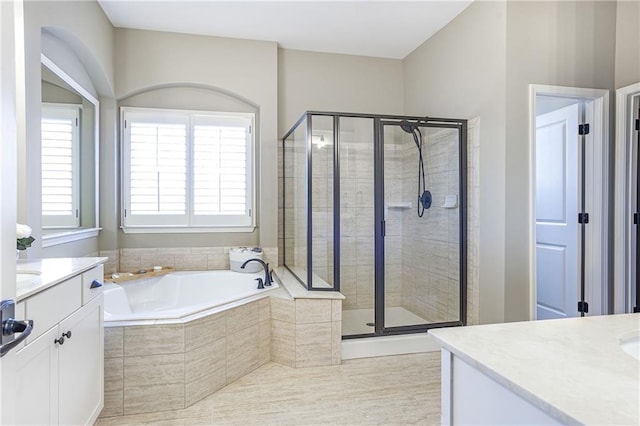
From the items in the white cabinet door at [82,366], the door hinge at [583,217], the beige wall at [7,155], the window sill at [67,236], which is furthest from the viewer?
the door hinge at [583,217]

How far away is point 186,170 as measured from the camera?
150 inches

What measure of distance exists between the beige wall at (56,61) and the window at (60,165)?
23cm

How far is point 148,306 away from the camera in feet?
11.2

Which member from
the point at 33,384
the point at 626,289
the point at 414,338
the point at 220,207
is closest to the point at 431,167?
the point at 414,338

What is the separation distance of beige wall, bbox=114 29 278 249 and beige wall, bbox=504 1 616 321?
2189mm

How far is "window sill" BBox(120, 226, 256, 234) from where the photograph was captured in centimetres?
372

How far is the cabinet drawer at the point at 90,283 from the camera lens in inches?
65.8

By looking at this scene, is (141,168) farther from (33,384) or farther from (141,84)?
(33,384)

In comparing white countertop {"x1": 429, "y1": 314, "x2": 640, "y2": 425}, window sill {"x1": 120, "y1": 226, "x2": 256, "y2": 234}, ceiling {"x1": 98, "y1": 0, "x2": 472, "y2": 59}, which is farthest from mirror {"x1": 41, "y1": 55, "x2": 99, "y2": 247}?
white countertop {"x1": 429, "y1": 314, "x2": 640, "y2": 425}

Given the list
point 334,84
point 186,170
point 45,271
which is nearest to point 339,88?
point 334,84

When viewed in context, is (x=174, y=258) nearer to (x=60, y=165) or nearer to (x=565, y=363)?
(x=60, y=165)

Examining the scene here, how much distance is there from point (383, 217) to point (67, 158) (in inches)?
100

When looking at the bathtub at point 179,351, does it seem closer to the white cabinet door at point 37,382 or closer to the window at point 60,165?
the window at point 60,165

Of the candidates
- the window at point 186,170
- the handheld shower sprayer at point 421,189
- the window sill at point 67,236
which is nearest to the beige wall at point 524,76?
the handheld shower sprayer at point 421,189
